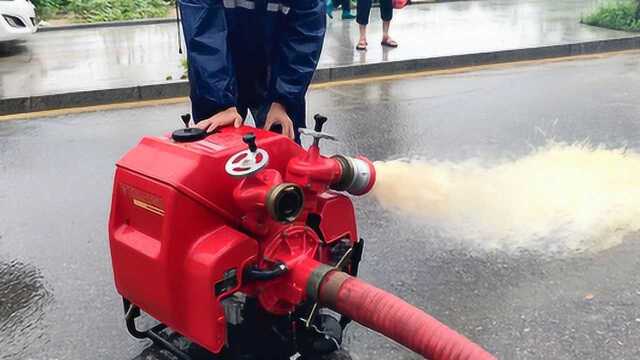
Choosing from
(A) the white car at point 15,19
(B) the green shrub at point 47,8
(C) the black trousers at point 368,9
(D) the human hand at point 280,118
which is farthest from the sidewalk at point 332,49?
(D) the human hand at point 280,118

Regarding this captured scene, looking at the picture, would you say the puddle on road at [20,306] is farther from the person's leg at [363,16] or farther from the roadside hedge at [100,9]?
the roadside hedge at [100,9]

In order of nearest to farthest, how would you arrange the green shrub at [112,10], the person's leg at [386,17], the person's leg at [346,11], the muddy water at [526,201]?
the muddy water at [526,201] → the person's leg at [386,17] → the green shrub at [112,10] → the person's leg at [346,11]

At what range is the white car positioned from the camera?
29.1 feet

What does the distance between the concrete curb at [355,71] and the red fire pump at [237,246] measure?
5.01m

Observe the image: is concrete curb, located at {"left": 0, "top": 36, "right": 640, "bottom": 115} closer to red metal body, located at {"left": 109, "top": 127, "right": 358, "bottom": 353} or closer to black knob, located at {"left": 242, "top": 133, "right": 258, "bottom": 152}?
red metal body, located at {"left": 109, "top": 127, "right": 358, "bottom": 353}

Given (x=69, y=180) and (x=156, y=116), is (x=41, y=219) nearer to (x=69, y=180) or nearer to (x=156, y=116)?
(x=69, y=180)

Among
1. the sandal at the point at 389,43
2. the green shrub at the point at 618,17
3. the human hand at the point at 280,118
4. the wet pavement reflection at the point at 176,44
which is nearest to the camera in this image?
the human hand at the point at 280,118

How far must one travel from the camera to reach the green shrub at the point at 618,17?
1065 cm

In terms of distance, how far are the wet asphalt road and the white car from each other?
10.2 ft

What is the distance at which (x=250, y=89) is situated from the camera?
113 inches

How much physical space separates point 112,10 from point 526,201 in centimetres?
983

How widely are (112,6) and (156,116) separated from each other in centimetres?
662

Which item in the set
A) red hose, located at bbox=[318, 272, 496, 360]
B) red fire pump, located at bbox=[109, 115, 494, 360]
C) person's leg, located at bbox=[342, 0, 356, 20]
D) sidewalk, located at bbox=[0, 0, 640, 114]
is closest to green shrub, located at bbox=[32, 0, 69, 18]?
sidewalk, located at bbox=[0, 0, 640, 114]

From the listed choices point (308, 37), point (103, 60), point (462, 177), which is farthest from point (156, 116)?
point (308, 37)
